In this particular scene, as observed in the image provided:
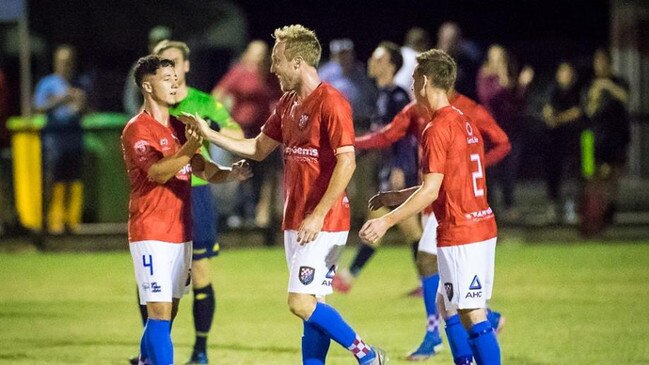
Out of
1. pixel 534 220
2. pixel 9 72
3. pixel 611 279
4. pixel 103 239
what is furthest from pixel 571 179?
pixel 9 72

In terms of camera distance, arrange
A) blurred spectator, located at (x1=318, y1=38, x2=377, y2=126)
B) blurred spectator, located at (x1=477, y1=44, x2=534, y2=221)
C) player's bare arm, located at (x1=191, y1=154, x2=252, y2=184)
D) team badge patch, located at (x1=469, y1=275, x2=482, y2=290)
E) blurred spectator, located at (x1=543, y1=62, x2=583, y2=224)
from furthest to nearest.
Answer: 1. blurred spectator, located at (x1=543, y1=62, x2=583, y2=224)
2. blurred spectator, located at (x1=318, y1=38, x2=377, y2=126)
3. blurred spectator, located at (x1=477, y1=44, x2=534, y2=221)
4. player's bare arm, located at (x1=191, y1=154, x2=252, y2=184)
5. team badge patch, located at (x1=469, y1=275, x2=482, y2=290)

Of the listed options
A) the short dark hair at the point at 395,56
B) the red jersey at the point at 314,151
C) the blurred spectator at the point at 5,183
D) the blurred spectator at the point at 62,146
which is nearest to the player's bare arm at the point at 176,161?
the red jersey at the point at 314,151

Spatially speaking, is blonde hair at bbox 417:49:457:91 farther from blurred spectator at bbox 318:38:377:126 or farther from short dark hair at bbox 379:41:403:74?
blurred spectator at bbox 318:38:377:126

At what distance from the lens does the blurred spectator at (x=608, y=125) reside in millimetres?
17625

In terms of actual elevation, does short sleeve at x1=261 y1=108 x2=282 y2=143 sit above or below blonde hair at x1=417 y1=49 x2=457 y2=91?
below

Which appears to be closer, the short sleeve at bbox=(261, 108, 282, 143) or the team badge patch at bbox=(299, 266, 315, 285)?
the team badge patch at bbox=(299, 266, 315, 285)

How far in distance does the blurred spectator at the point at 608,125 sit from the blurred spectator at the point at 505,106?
3.06 feet

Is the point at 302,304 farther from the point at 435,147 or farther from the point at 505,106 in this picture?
the point at 505,106

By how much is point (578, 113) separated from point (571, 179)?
2.95 ft

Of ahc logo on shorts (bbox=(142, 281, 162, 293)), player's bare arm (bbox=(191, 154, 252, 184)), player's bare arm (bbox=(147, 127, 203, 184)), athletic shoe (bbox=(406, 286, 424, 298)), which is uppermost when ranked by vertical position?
player's bare arm (bbox=(147, 127, 203, 184))

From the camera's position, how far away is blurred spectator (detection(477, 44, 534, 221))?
16.9m

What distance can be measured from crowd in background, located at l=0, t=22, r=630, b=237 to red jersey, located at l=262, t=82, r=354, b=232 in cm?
908

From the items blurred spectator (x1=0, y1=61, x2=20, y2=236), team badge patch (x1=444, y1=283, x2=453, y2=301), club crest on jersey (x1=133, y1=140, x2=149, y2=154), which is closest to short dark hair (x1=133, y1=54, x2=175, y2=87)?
club crest on jersey (x1=133, y1=140, x2=149, y2=154)

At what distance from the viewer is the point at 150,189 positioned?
827 centimetres
